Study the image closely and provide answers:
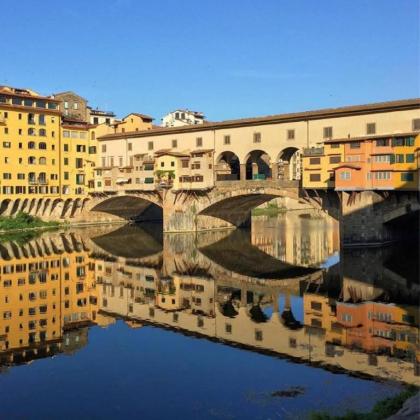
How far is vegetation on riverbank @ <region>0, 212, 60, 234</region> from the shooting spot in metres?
62.2

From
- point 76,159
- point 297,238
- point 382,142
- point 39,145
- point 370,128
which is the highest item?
point 39,145

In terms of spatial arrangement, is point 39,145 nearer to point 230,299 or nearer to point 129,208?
point 129,208

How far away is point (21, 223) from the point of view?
6438 centimetres

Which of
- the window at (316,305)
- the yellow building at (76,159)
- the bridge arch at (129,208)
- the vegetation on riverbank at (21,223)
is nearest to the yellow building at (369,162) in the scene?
the window at (316,305)

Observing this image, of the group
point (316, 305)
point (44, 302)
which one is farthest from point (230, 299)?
point (44, 302)

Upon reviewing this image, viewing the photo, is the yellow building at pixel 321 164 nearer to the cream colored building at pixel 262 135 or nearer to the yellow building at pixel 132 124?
the cream colored building at pixel 262 135

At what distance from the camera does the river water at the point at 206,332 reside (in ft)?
54.8

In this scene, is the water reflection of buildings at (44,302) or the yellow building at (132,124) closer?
the water reflection of buildings at (44,302)

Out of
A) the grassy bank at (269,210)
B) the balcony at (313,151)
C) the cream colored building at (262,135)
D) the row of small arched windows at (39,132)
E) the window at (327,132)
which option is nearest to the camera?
the cream colored building at (262,135)

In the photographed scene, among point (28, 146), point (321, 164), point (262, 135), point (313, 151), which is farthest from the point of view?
point (28, 146)

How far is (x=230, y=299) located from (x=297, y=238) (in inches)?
1099

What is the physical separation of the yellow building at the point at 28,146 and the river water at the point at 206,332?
19.4 metres

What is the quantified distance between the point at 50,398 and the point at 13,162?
53.1 meters

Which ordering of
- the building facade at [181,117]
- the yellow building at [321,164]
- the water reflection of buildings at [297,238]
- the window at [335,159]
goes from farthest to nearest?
the building facade at [181,117]
the water reflection of buildings at [297,238]
the yellow building at [321,164]
the window at [335,159]
